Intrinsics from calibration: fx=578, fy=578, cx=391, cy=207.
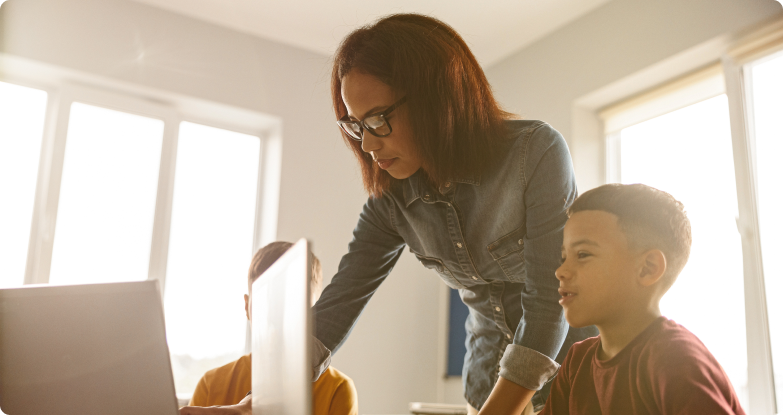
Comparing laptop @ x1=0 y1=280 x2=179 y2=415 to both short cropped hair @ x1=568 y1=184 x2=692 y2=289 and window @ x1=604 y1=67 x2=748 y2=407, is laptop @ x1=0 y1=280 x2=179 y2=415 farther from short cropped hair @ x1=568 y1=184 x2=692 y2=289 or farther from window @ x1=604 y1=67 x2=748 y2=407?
window @ x1=604 y1=67 x2=748 y2=407

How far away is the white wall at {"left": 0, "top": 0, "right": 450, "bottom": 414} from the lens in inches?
105

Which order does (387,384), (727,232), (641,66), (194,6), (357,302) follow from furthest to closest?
1. (387,384)
2. (194,6)
3. (641,66)
4. (727,232)
5. (357,302)

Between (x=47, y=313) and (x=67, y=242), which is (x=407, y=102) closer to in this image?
(x=47, y=313)

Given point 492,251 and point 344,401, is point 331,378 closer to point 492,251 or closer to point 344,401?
point 344,401

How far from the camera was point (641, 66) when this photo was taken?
8.19 ft

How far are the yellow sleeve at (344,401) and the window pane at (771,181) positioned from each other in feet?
5.02

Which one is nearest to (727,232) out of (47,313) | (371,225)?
(371,225)

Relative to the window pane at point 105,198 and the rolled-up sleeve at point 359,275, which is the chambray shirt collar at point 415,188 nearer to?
the rolled-up sleeve at point 359,275

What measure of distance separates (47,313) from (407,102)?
623 millimetres

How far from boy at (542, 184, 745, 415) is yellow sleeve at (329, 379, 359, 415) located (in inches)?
30.2

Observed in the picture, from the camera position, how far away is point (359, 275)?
1189 mm

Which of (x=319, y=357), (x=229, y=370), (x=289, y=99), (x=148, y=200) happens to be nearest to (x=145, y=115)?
(x=148, y=200)

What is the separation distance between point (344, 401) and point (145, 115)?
2.05 m

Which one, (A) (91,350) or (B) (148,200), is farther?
(B) (148,200)
